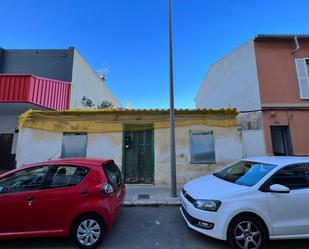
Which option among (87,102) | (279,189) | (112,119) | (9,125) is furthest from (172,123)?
(9,125)

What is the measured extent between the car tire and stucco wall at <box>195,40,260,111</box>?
23.9 ft

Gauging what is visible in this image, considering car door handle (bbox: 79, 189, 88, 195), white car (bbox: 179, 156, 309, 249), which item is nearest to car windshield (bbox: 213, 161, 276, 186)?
white car (bbox: 179, 156, 309, 249)

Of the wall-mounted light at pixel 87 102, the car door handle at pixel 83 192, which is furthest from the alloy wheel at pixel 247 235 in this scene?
the wall-mounted light at pixel 87 102

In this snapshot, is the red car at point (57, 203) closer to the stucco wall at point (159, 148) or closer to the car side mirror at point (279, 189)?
the car side mirror at point (279, 189)

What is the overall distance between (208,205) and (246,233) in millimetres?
773

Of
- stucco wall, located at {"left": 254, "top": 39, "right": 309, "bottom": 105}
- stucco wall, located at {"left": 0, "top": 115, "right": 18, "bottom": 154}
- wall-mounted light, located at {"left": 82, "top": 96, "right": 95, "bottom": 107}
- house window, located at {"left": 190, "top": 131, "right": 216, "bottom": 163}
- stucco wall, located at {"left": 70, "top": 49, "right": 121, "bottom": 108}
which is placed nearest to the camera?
house window, located at {"left": 190, "top": 131, "right": 216, "bottom": 163}

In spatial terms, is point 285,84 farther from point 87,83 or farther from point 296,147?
point 87,83

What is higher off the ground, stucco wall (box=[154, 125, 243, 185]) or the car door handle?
stucco wall (box=[154, 125, 243, 185])

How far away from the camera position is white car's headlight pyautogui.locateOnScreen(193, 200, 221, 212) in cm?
360

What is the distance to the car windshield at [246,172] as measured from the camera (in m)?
3.95

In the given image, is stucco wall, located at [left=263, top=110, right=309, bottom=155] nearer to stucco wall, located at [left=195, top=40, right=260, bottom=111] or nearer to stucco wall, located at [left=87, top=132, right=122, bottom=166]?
stucco wall, located at [left=195, top=40, right=260, bottom=111]

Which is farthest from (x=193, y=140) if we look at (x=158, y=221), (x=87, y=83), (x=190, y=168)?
(x=87, y=83)

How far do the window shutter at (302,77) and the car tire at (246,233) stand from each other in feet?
28.4

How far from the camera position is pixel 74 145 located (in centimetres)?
844
